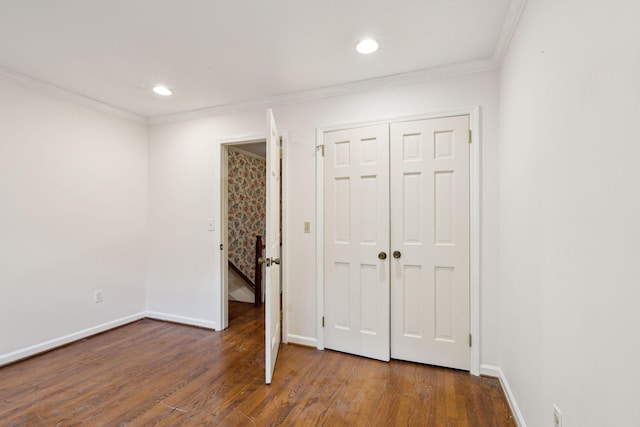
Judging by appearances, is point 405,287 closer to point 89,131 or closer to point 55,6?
point 55,6

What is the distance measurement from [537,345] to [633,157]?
3.51 feet

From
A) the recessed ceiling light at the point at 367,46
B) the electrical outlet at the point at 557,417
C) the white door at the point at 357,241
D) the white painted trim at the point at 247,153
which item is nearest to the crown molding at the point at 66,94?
the white painted trim at the point at 247,153

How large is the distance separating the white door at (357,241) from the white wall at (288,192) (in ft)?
0.57

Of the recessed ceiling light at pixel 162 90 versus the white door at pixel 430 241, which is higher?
the recessed ceiling light at pixel 162 90

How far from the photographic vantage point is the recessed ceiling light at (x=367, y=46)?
2.08 meters

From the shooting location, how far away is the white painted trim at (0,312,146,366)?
2543 millimetres

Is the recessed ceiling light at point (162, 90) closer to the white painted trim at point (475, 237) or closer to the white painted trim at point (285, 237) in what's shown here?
the white painted trim at point (285, 237)

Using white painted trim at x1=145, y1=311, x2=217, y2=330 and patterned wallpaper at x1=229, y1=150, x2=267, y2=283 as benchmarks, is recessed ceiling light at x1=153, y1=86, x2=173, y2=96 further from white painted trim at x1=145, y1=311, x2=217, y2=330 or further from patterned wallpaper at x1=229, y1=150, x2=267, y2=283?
white painted trim at x1=145, y1=311, x2=217, y2=330

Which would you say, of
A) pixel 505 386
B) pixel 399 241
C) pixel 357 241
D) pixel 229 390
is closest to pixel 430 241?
pixel 399 241

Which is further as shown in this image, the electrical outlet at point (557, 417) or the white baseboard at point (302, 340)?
the white baseboard at point (302, 340)

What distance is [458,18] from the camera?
6.06ft

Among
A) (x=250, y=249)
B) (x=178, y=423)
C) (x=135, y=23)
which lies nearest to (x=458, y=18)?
(x=135, y=23)

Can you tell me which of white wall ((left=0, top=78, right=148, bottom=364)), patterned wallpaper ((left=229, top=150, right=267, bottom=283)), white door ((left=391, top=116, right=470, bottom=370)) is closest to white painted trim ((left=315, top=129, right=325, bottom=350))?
white door ((left=391, top=116, right=470, bottom=370))

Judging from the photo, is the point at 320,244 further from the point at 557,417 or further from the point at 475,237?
the point at 557,417
